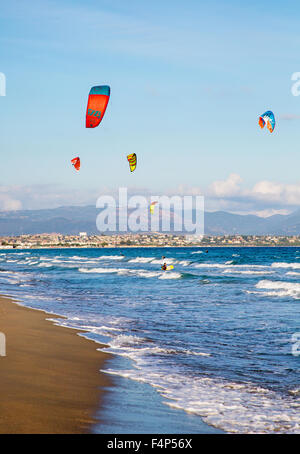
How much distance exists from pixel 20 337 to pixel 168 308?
8335mm

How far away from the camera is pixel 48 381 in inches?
326

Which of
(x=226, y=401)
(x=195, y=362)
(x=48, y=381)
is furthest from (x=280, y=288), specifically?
(x=48, y=381)

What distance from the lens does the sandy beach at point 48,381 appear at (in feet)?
20.4

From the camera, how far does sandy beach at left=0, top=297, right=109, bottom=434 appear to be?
623cm
